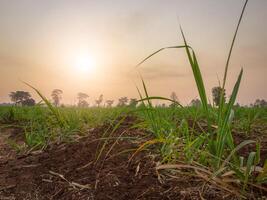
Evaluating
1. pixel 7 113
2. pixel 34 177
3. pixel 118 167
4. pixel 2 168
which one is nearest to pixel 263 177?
pixel 118 167

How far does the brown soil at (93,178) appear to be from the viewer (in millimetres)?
2018

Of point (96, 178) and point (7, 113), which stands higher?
point (7, 113)

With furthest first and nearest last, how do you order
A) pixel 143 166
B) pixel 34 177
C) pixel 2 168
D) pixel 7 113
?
pixel 7 113, pixel 2 168, pixel 34 177, pixel 143 166

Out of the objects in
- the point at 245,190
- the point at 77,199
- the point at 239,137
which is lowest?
the point at 77,199

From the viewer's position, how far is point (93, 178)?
2416 millimetres

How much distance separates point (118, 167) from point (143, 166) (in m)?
0.21

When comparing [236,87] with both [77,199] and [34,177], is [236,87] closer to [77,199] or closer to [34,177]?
[77,199]

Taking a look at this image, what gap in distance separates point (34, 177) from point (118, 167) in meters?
0.77

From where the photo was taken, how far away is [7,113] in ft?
18.5

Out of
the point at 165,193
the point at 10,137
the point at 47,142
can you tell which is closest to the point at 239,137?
the point at 165,193

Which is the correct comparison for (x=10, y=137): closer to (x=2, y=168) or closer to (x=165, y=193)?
(x=2, y=168)

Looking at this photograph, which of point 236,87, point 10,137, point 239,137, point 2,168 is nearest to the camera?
point 236,87

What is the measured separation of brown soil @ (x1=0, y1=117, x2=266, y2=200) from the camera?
79.4 inches

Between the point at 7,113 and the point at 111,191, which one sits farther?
the point at 7,113
